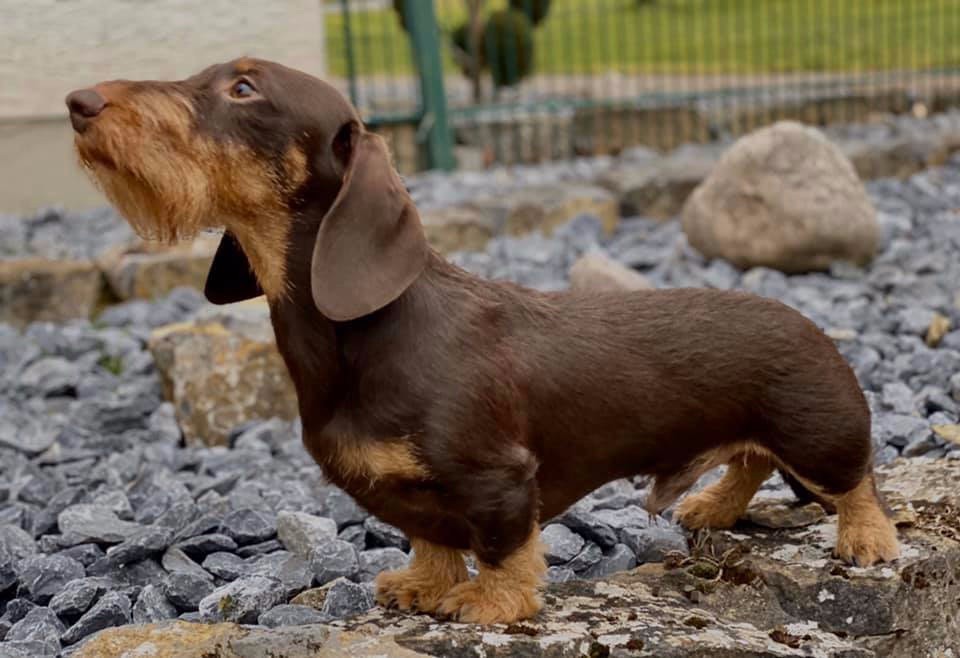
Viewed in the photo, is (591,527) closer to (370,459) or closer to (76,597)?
(370,459)

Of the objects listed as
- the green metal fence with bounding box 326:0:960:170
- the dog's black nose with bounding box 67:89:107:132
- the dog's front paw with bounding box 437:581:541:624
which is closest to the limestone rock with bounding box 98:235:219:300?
the green metal fence with bounding box 326:0:960:170

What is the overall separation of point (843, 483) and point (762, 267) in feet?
14.2

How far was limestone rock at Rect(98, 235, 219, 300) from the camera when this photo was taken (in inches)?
290

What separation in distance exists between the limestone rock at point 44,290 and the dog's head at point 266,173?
4571mm

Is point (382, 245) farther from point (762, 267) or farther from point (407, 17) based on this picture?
point (407, 17)

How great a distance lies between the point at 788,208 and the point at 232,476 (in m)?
3.95

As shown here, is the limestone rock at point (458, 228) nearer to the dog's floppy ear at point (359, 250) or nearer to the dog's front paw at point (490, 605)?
the dog's front paw at point (490, 605)

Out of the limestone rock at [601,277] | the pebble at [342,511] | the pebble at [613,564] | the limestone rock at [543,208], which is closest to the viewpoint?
the pebble at [613,564]

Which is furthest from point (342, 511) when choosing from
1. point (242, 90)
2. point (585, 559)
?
point (242, 90)

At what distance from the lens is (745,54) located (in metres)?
13.8

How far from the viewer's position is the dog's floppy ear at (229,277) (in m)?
3.17

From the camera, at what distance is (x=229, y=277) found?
3.20 m

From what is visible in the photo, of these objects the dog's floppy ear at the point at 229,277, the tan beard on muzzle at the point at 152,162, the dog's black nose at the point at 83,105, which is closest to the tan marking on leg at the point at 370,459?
the dog's floppy ear at the point at 229,277

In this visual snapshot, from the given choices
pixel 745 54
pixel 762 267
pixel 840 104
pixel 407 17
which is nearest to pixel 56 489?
pixel 762 267
